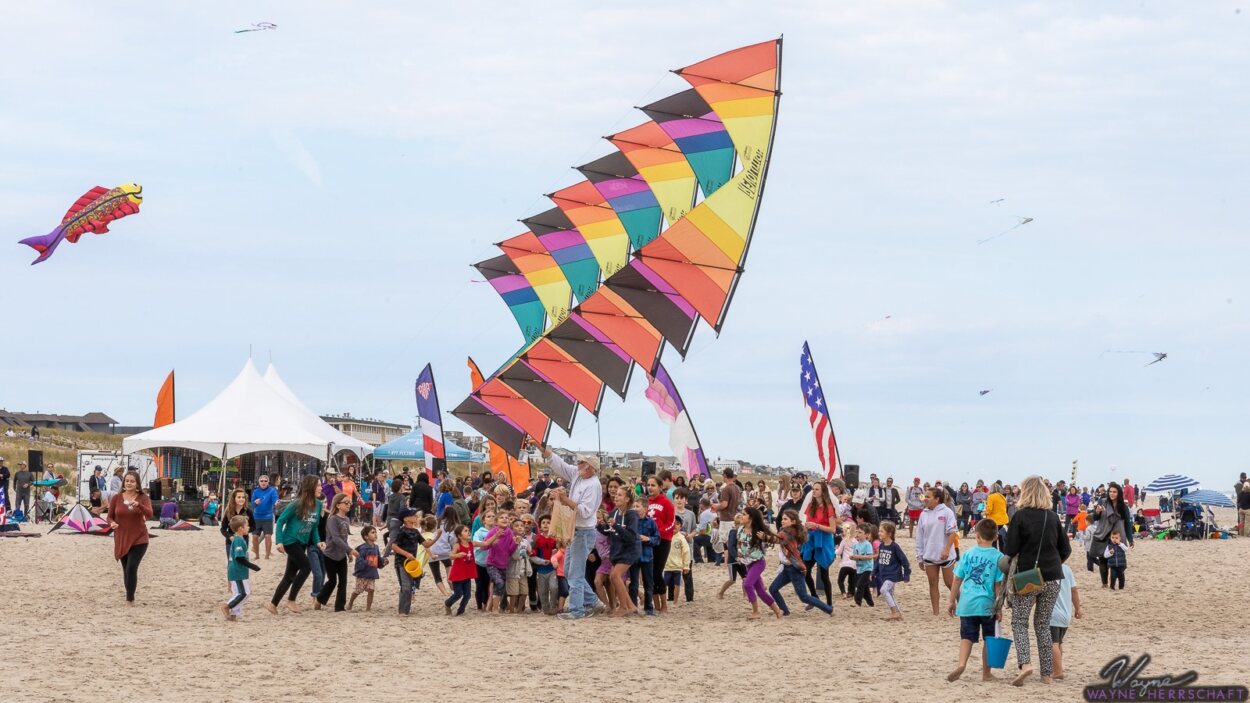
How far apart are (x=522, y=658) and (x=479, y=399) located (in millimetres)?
14990

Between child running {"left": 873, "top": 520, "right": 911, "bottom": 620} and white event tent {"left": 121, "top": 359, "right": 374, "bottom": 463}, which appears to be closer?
child running {"left": 873, "top": 520, "right": 911, "bottom": 620}

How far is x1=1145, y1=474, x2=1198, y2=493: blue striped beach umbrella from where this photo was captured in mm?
32875

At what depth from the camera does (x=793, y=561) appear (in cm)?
1330

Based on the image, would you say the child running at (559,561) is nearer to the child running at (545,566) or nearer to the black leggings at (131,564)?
the child running at (545,566)

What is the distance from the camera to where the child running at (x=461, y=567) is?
43.9ft

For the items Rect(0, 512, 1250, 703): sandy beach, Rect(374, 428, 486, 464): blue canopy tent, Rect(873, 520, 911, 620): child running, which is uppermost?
Rect(374, 428, 486, 464): blue canopy tent

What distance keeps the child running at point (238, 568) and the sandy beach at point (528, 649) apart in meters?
0.25

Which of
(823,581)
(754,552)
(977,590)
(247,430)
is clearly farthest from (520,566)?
(247,430)

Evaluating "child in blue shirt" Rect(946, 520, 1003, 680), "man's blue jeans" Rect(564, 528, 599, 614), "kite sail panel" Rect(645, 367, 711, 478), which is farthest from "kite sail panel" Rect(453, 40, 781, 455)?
"child in blue shirt" Rect(946, 520, 1003, 680)

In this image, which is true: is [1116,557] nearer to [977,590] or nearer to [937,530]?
[937,530]

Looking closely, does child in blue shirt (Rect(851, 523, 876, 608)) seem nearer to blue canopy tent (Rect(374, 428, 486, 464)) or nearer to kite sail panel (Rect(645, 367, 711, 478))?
kite sail panel (Rect(645, 367, 711, 478))

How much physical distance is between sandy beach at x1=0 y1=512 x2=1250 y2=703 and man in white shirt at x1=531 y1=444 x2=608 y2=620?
33cm

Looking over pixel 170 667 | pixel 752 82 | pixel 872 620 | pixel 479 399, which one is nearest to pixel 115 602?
pixel 170 667

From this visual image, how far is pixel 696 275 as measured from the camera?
20562 mm
